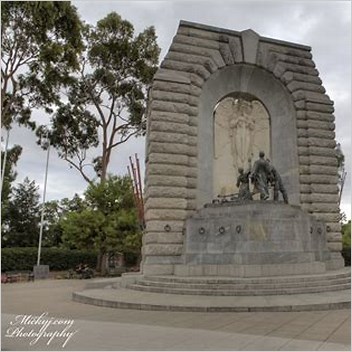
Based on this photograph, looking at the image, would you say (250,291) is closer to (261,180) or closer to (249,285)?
(249,285)

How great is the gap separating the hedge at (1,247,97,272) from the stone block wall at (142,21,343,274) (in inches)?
646

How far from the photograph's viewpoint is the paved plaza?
627 centimetres

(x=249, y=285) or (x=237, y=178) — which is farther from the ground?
(x=237, y=178)

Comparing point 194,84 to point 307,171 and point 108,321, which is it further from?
point 108,321

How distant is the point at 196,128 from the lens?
17375 mm

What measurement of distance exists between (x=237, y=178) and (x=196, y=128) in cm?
262

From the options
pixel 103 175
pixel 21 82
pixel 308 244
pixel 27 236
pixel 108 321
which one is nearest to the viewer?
→ pixel 108 321

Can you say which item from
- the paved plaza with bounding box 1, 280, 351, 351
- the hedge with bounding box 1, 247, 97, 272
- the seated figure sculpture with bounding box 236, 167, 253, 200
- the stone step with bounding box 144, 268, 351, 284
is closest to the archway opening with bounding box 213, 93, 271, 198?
the seated figure sculpture with bounding box 236, 167, 253, 200

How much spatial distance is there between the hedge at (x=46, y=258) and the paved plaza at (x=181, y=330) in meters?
20.0

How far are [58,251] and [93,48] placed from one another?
1499cm

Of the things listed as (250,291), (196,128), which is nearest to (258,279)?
(250,291)

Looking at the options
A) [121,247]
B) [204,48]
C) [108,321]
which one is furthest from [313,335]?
[121,247]

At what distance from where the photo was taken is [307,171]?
1820cm

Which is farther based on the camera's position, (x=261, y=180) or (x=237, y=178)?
(x=237, y=178)
